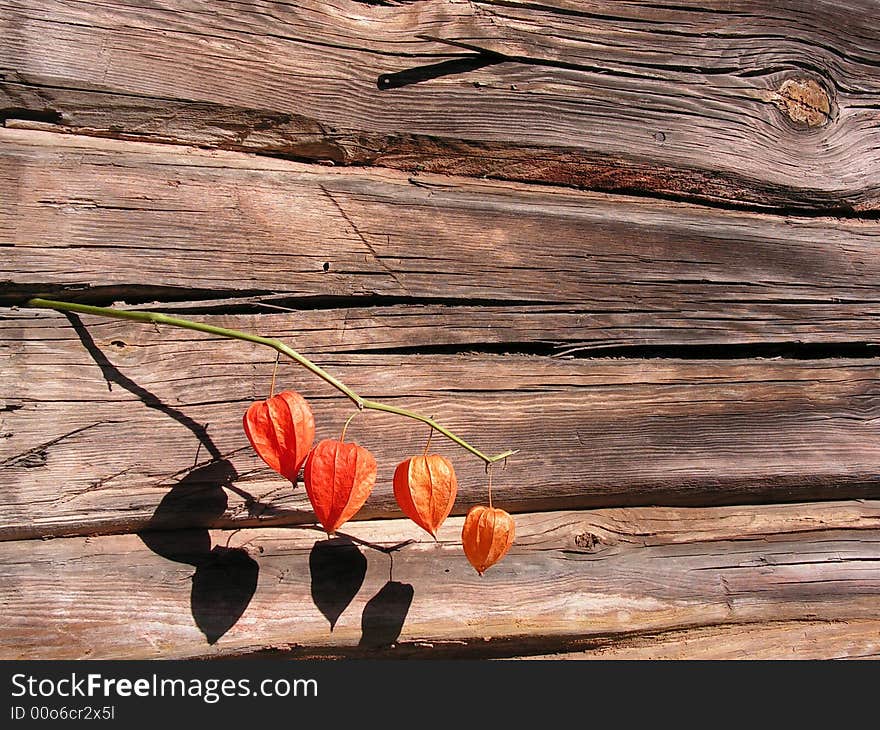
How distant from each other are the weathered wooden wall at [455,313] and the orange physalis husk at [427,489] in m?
0.23

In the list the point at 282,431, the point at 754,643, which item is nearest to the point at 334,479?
the point at 282,431

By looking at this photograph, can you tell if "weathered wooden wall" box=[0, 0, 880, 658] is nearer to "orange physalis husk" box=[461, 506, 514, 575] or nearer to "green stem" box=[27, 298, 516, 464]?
"green stem" box=[27, 298, 516, 464]

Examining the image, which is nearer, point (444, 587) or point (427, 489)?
point (427, 489)

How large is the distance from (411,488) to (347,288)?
1.47 ft

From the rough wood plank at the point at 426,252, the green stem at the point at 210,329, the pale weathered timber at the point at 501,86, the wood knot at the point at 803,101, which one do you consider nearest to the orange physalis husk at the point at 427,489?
the green stem at the point at 210,329

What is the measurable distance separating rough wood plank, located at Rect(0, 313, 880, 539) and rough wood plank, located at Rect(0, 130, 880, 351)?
78 millimetres

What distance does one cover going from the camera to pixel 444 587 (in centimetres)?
164

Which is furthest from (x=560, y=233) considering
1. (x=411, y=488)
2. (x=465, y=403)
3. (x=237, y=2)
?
(x=237, y=2)

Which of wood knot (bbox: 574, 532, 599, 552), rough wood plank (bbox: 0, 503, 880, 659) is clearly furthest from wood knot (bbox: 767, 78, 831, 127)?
wood knot (bbox: 574, 532, 599, 552)

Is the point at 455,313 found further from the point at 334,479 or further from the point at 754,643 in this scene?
the point at 754,643

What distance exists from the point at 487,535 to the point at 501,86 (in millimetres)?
932

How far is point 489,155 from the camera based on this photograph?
1.72 m

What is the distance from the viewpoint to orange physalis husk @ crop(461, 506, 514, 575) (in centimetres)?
144

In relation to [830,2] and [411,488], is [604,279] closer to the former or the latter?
[411,488]
